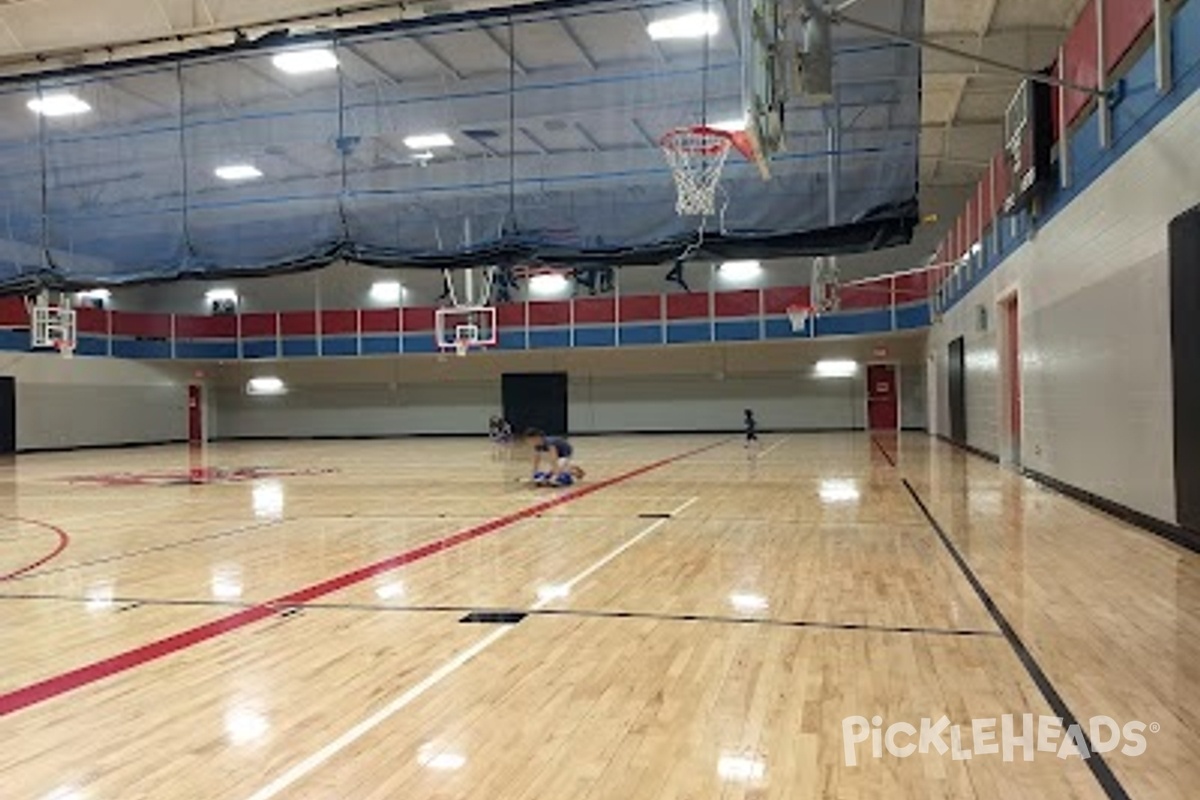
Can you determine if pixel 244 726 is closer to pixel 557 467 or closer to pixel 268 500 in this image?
pixel 268 500

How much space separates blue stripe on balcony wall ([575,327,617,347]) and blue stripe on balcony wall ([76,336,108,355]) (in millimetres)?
13807

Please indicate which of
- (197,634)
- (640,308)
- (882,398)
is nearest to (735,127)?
(197,634)

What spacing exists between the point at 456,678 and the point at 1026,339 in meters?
10.4

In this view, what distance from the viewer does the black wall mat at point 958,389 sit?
1911 cm

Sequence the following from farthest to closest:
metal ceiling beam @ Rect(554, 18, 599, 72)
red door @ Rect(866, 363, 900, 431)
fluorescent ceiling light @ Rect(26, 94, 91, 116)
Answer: red door @ Rect(866, 363, 900, 431)
metal ceiling beam @ Rect(554, 18, 599, 72)
fluorescent ceiling light @ Rect(26, 94, 91, 116)

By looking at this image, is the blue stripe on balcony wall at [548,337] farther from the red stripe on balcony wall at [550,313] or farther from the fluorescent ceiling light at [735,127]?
the fluorescent ceiling light at [735,127]

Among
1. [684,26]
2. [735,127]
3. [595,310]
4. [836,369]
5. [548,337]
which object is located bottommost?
Result: [836,369]

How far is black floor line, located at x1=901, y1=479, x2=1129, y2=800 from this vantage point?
2.92 meters

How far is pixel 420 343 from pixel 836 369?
12355mm

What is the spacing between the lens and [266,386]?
1312 inches

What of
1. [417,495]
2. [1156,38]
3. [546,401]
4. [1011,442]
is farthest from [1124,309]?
[546,401]

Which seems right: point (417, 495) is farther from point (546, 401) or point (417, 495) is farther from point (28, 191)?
point (546, 401)

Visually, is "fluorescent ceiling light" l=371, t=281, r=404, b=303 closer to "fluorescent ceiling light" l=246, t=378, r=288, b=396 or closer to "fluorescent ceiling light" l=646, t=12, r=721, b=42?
"fluorescent ceiling light" l=246, t=378, r=288, b=396

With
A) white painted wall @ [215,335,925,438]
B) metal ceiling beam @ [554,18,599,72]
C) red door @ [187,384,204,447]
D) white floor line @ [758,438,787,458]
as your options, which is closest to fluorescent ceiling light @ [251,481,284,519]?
metal ceiling beam @ [554,18,599,72]
